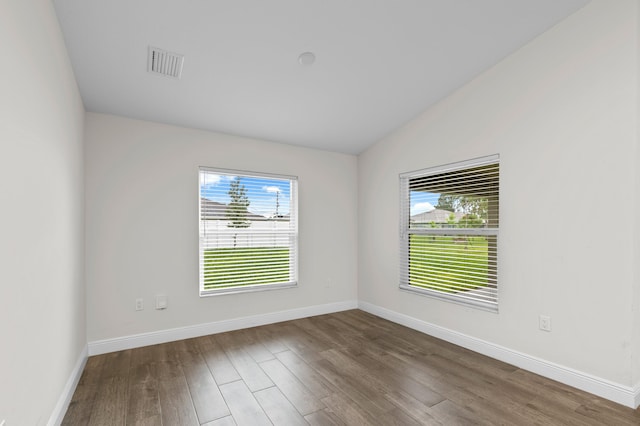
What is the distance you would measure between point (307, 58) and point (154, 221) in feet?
7.15

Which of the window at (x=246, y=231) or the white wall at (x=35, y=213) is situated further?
the window at (x=246, y=231)

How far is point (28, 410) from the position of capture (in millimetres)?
1418

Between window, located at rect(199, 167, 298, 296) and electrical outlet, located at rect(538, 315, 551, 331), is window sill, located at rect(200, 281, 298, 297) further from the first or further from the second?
electrical outlet, located at rect(538, 315, 551, 331)

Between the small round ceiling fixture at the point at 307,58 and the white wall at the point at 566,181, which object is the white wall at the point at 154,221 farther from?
the white wall at the point at 566,181

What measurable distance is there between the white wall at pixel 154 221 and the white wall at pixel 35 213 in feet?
2.10

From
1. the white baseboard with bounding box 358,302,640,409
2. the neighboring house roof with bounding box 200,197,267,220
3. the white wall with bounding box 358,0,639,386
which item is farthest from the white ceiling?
the white baseboard with bounding box 358,302,640,409

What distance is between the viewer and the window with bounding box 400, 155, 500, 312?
117 inches

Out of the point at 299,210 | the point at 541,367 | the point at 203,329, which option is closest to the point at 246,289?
the point at 203,329

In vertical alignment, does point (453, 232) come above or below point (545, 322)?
above

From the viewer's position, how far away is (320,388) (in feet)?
7.68

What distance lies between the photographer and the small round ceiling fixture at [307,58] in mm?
2516

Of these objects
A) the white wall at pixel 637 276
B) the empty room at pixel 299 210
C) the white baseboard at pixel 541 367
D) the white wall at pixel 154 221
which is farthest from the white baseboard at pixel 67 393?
the white wall at pixel 637 276

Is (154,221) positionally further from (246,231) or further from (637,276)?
(637,276)

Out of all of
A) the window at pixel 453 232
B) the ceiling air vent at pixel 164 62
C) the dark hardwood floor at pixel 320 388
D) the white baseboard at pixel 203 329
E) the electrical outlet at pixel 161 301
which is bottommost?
the dark hardwood floor at pixel 320 388
